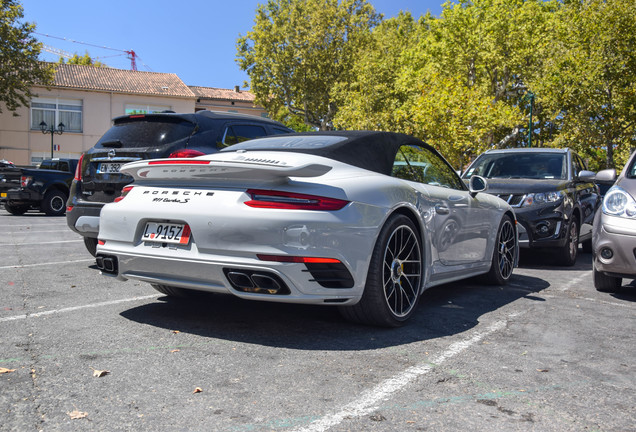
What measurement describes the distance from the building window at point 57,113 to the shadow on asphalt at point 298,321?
44.3 m

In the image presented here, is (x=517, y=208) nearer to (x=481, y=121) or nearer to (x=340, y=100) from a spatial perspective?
(x=481, y=121)

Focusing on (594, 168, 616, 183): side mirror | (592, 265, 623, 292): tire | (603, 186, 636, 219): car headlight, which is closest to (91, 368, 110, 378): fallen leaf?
(603, 186, 636, 219): car headlight

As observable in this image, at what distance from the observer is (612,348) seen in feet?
12.7

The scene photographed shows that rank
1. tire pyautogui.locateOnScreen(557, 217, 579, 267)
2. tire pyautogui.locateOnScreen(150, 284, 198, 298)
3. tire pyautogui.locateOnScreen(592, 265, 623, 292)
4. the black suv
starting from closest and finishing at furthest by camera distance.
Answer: tire pyautogui.locateOnScreen(150, 284, 198, 298) < tire pyautogui.locateOnScreen(592, 265, 623, 292) < the black suv < tire pyautogui.locateOnScreen(557, 217, 579, 267)

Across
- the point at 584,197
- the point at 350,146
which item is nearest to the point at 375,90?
the point at 584,197

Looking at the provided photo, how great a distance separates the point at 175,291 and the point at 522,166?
20.1 ft

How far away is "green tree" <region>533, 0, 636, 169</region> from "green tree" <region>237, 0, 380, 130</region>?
867 inches

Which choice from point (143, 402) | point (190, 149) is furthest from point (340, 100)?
point (143, 402)

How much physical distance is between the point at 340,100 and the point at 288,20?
23.4 ft

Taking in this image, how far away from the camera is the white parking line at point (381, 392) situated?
252 centimetres

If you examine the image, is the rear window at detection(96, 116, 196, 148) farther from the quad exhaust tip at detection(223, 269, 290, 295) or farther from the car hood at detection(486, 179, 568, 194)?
the car hood at detection(486, 179, 568, 194)

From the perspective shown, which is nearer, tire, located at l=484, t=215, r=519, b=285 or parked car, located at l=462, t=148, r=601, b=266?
tire, located at l=484, t=215, r=519, b=285

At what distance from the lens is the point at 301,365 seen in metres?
3.32

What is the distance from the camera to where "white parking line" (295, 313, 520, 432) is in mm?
2520
